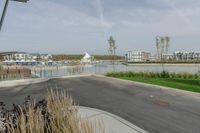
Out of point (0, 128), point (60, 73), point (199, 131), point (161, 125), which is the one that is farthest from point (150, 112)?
point (60, 73)

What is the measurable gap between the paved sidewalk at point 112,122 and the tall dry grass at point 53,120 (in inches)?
67.0

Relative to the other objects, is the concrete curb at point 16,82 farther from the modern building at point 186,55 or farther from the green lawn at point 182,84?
the modern building at point 186,55

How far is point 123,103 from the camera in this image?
40.0 feet

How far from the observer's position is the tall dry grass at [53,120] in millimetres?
4230

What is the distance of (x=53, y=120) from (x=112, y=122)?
13.5 feet

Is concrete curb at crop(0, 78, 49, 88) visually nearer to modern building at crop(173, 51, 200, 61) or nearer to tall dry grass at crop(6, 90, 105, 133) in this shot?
tall dry grass at crop(6, 90, 105, 133)

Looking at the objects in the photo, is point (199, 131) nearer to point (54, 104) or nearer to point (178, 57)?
point (54, 104)

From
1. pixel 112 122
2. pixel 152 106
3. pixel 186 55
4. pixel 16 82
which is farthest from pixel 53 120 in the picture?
pixel 186 55

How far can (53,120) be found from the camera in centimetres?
498

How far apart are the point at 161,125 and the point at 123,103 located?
3.69m

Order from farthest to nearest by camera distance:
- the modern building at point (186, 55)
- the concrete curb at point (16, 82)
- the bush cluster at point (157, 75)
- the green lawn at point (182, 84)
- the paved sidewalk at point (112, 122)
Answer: the modern building at point (186, 55)
the bush cluster at point (157, 75)
the concrete curb at point (16, 82)
the green lawn at point (182, 84)
the paved sidewalk at point (112, 122)

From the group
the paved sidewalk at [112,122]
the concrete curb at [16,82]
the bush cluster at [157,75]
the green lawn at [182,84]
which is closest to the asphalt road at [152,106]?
the paved sidewalk at [112,122]

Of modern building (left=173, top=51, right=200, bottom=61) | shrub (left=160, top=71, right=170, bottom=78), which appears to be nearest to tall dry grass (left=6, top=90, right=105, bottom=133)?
shrub (left=160, top=71, right=170, bottom=78)

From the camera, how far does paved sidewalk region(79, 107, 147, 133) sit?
7.99 meters
